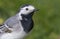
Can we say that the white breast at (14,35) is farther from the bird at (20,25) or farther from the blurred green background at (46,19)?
the blurred green background at (46,19)

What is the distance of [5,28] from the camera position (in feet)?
16.2

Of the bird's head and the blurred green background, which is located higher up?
the blurred green background

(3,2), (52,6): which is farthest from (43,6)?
(3,2)

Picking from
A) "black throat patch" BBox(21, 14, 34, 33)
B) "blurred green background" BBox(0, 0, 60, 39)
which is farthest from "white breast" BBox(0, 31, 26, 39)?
"blurred green background" BBox(0, 0, 60, 39)

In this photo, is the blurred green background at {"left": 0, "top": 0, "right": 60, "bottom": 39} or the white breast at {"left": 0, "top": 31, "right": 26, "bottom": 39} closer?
the white breast at {"left": 0, "top": 31, "right": 26, "bottom": 39}

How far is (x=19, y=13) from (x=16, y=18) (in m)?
0.07

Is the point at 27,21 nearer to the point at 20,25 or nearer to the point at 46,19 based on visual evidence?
the point at 20,25

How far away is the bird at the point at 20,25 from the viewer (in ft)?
15.9

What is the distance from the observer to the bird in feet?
15.9

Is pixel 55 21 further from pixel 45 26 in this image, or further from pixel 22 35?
pixel 22 35

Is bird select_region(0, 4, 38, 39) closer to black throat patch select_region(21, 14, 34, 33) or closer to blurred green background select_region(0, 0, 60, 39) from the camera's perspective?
black throat patch select_region(21, 14, 34, 33)

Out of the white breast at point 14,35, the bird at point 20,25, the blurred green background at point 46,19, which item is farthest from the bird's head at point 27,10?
the blurred green background at point 46,19

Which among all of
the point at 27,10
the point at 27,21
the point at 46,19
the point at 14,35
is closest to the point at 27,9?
the point at 27,10

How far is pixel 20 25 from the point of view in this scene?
4.86 m
